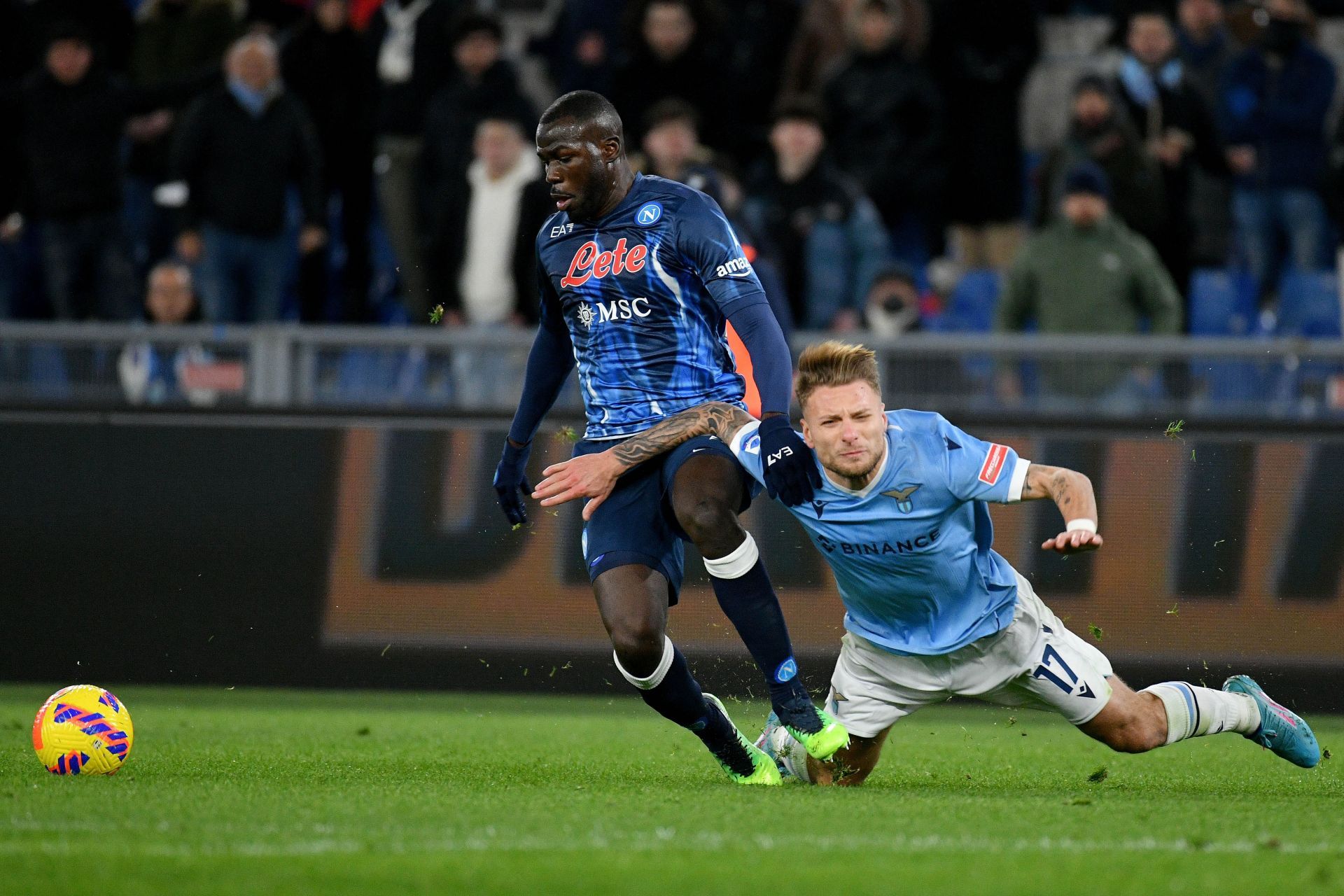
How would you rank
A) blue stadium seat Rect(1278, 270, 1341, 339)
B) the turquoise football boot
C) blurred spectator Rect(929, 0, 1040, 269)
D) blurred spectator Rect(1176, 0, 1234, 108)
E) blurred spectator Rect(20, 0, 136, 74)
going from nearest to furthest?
→ the turquoise football boot, blue stadium seat Rect(1278, 270, 1341, 339), blurred spectator Rect(929, 0, 1040, 269), blurred spectator Rect(1176, 0, 1234, 108), blurred spectator Rect(20, 0, 136, 74)

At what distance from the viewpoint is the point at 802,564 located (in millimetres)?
8961

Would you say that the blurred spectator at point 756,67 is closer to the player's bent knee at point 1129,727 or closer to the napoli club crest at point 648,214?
the napoli club crest at point 648,214

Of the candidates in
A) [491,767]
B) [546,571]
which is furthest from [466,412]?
[491,767]

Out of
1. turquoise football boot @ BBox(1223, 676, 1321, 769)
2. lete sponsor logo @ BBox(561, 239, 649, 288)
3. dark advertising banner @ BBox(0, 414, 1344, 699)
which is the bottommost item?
dark advertising banner @ BBox(0, 414, 1344, 699)

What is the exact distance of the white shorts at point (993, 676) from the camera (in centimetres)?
598

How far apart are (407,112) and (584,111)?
267 inches

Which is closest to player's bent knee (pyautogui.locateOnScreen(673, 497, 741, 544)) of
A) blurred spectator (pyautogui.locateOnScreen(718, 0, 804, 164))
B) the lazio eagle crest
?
the lazio eagle crest

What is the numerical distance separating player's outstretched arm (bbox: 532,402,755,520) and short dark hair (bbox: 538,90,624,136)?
1004mm

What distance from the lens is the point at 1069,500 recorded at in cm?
523

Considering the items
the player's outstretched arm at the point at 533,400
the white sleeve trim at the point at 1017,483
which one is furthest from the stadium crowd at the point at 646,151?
the white sleeve trim at the point at 1017,483

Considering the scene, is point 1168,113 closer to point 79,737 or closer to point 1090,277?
point 1090,277

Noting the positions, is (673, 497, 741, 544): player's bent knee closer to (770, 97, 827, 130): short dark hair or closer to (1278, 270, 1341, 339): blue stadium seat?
(770, 97, 827, 130): short dark hair

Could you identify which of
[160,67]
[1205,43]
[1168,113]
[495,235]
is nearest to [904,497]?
[495,235]

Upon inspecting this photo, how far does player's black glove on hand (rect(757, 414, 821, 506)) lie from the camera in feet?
18.1
